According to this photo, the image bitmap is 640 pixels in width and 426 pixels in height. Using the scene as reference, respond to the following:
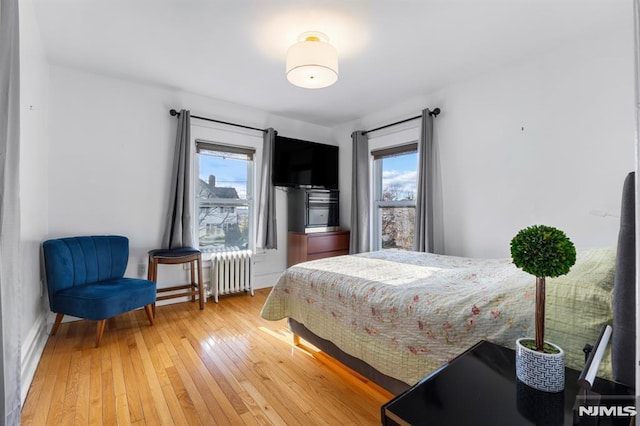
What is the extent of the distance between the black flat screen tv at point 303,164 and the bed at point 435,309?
2.03 meters

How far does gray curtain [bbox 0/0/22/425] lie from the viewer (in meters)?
1.03

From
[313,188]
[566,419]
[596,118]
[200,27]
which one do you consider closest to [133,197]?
[200,27]

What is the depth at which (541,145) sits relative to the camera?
2477 millimetres

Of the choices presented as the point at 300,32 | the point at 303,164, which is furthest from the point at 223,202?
the point at 300,32

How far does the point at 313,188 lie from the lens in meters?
4.17

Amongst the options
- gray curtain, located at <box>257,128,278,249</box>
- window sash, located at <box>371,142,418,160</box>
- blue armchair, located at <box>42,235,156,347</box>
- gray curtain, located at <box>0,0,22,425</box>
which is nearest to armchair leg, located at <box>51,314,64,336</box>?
blue armchair, located at <box>42,235,156,347</box>

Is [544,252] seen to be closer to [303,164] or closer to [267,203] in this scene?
[267,203]

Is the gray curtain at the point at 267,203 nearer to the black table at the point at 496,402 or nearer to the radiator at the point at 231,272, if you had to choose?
the radiator at the point at 231,272

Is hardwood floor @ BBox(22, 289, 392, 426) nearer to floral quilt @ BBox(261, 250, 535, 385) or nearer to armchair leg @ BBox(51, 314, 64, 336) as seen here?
armchair leg @ BBox(51, 314, 64, 336)

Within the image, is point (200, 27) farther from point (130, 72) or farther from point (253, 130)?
point (253, 130)

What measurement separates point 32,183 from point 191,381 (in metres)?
1.94

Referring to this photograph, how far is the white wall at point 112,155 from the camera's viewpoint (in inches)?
109

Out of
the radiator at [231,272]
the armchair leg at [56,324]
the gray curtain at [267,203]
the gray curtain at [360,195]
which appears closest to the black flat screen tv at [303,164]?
the gray curtain at [267,203]

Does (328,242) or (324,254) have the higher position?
(328,242)
